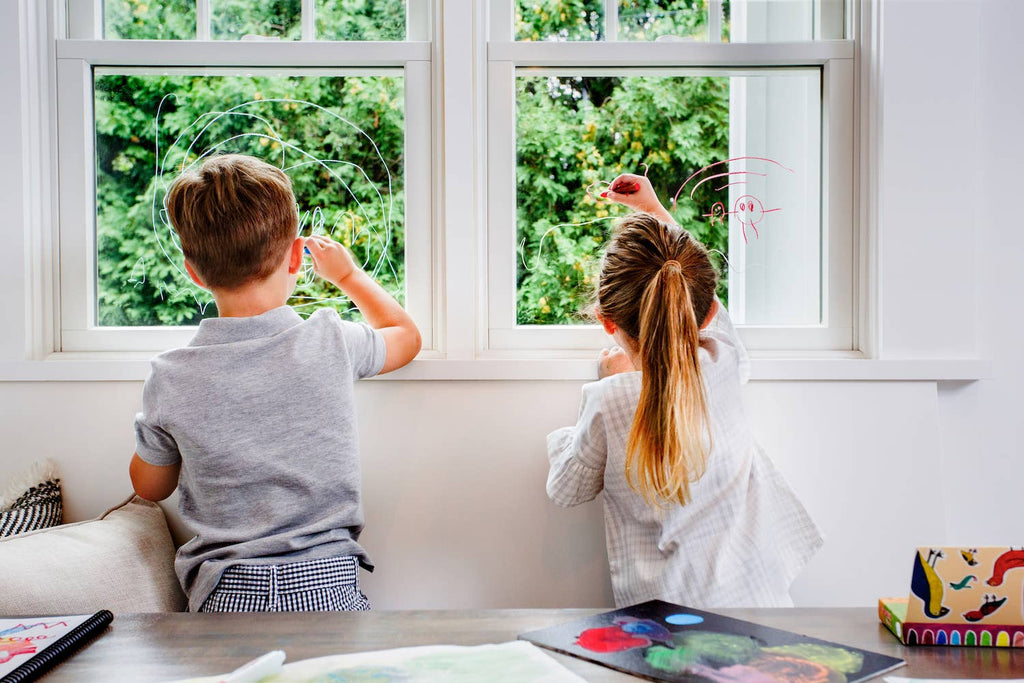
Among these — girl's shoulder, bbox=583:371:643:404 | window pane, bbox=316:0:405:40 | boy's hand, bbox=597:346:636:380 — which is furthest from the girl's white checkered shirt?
window pane, bbox=316:0:405:40

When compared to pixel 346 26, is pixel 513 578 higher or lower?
lower

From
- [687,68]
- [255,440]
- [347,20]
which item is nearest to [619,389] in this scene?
[255,440]

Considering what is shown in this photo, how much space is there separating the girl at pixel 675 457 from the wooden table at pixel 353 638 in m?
0.34

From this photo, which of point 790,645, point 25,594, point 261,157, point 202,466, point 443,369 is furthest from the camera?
point 261,157

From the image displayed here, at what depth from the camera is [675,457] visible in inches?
48.2

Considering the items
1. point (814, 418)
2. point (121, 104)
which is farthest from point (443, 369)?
point (121, 104)

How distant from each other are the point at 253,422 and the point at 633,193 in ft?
2.90

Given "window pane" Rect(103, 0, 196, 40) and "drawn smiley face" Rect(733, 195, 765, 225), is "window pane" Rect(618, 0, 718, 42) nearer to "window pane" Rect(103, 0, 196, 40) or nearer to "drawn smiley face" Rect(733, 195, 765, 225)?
"drawn smiley face" Rect(733, 195, 765, 225)

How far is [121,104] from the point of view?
1696 millimetres

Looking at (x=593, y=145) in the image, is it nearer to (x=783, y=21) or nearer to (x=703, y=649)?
(x=783, y=21)

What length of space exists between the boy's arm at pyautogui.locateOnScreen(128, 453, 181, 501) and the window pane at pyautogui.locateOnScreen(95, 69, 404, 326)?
43 centimetres

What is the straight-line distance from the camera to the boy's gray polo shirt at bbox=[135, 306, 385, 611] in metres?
1.27

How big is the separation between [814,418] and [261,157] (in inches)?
51.2

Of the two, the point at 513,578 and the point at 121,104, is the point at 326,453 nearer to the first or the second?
the point at 513,578
